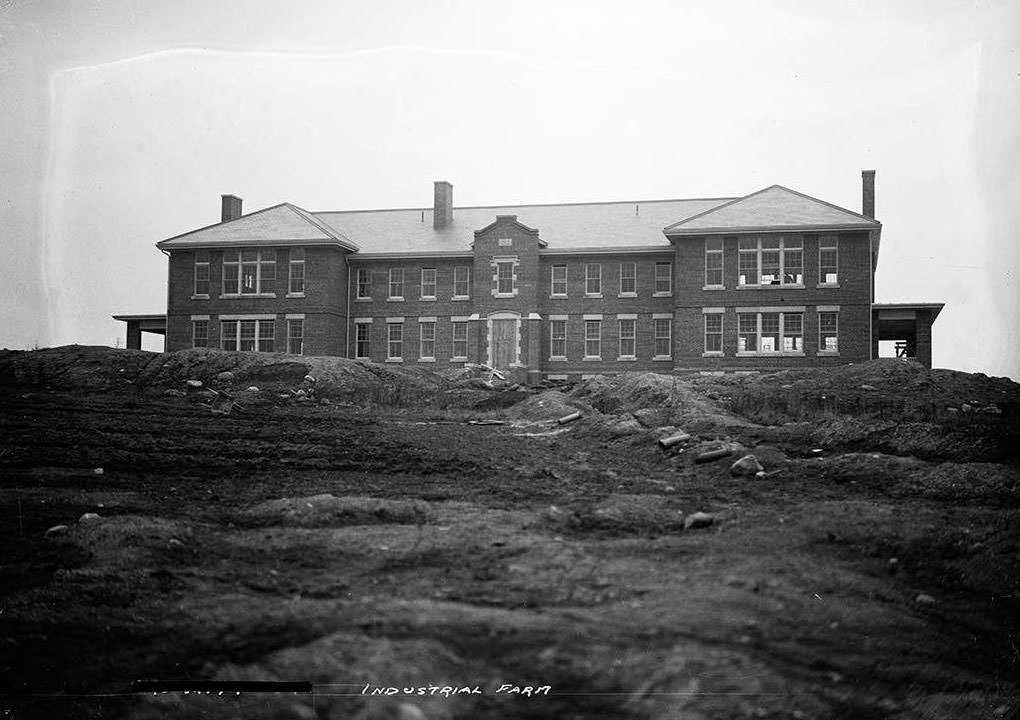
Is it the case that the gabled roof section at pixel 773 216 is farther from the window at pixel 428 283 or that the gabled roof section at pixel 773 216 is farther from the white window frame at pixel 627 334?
the window at pixel 428 283

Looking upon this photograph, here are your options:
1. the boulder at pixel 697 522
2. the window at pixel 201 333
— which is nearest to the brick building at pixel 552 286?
the window at pixel 201 333

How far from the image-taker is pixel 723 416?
9.22 metres

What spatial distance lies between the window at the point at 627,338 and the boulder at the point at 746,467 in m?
18.4

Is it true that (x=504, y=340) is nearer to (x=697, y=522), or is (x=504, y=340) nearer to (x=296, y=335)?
(x=296, y=335)

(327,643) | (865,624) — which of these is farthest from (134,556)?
(865,624)

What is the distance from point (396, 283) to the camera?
24.1 m

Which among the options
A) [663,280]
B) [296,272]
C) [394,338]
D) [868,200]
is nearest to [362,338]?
[394,338]

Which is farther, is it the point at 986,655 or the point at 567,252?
the point at 567,252

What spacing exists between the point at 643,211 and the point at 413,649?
2264 centimetres

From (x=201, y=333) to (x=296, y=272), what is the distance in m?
2.89

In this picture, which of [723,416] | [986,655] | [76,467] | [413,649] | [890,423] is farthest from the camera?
[723,416]

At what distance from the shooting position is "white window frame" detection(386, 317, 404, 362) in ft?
80.8

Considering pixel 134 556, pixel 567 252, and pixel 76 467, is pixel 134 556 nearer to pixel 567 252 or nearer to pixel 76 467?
pixel 76 467

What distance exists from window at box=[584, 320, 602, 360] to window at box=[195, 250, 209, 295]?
33.7 feet
